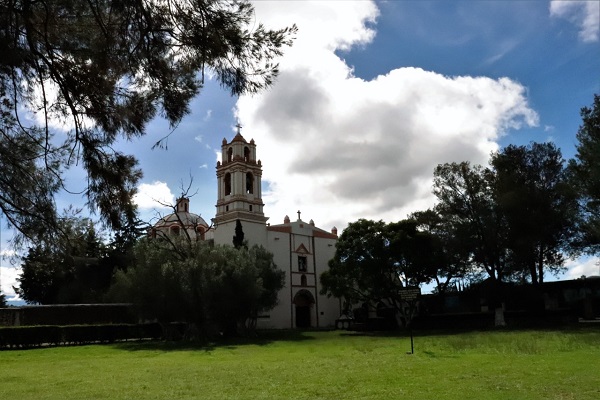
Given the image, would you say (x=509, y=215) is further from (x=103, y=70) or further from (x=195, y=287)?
(x=103, y=70)

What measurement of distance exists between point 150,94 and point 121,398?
5427 millimetres

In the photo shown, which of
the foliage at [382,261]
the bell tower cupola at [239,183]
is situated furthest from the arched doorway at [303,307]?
the foliage at [382,261]

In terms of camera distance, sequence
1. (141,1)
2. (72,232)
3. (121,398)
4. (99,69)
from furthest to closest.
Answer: (121,398) → (72,232) → (99,69) → (141,1)

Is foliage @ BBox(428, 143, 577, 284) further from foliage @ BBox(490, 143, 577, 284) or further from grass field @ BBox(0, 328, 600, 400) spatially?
grass field @ BBox(0, 328, 600, 400)

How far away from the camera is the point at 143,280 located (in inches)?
1109

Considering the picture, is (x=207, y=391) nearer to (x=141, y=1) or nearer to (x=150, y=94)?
(x=150, y=94)

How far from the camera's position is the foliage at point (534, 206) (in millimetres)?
32438

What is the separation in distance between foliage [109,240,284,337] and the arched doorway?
15712 millimetres

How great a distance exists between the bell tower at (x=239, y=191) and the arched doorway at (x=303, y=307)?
594cm

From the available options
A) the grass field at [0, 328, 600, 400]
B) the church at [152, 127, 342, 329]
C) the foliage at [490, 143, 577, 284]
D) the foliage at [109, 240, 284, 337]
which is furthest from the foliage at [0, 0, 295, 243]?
the church at [152, 127, 342, 329]

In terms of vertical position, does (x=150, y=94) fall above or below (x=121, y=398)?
above

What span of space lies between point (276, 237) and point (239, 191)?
5015mm

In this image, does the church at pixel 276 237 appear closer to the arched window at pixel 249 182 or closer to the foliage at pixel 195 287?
the arched window at pixel 249 182

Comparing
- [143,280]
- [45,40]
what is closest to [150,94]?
[45,40]
